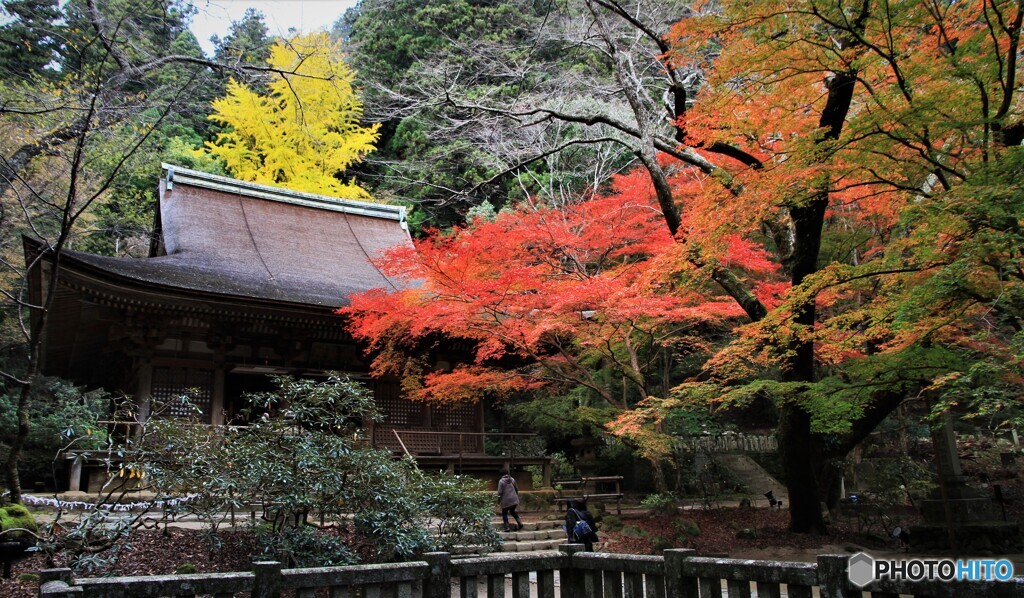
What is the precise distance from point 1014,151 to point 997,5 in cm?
173

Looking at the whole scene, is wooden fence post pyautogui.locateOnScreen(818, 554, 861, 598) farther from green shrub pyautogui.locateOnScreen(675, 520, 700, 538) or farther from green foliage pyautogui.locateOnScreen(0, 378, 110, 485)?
green foliage pyautogui.locateOnScreen(0, 378, 110, 485)

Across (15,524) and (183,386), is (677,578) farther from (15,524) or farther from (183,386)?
(183,386)

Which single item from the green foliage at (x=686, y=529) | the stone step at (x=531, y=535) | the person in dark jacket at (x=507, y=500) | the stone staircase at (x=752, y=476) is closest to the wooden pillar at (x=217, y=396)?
the person in dark jacket at (x=507, y=500)

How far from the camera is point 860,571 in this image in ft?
9.16

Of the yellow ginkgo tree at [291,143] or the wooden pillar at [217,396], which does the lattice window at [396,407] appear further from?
the yellow ginkgo tree at [291,143]

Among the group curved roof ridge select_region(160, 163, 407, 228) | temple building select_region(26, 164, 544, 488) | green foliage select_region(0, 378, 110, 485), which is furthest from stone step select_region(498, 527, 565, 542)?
curved roof ridge select_region(160, 163, 407, 228)

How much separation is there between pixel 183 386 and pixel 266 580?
10902mm

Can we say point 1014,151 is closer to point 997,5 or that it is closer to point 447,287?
point 997,5

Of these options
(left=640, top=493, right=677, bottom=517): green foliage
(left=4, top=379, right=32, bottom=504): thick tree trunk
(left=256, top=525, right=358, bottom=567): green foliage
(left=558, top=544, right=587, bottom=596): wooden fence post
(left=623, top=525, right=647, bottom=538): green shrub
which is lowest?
(left=623, top=525, right=647, bottom=538): green shrub

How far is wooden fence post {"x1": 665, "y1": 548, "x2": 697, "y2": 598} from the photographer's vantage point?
3381mm

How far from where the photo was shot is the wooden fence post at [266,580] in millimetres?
2867

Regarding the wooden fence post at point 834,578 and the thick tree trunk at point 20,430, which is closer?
the wooden fence post at point 834,578

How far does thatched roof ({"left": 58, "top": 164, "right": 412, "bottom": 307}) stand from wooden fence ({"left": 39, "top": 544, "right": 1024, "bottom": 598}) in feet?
30.6

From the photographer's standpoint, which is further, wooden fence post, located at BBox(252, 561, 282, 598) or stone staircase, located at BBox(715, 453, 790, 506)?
stone staircase, located at BBox(715, 453, 790, 506)
